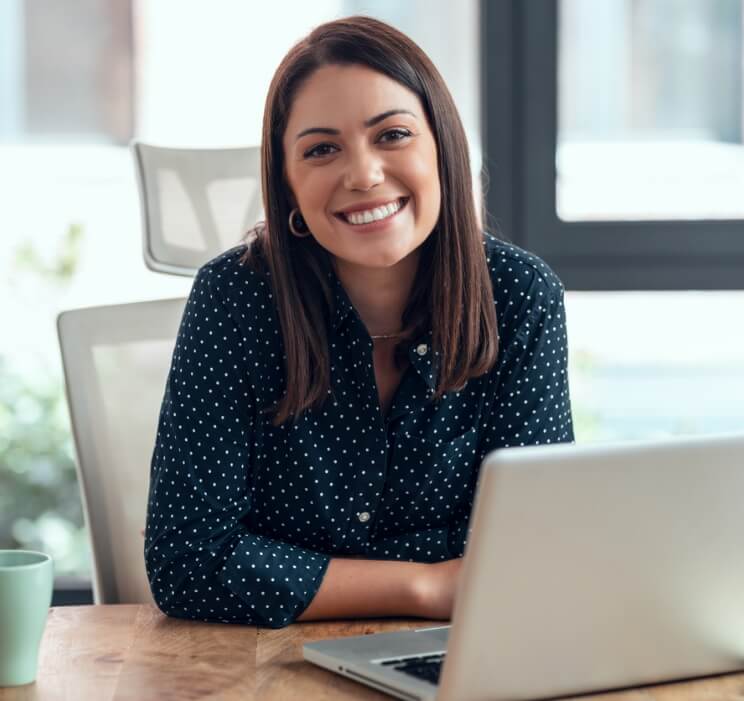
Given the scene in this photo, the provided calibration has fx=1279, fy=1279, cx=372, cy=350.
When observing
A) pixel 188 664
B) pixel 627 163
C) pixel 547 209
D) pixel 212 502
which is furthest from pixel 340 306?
pixel 627 163

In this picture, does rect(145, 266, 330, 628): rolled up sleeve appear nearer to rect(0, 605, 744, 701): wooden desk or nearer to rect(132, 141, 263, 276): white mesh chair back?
rect(0, 605, 744, 701): wooden desk

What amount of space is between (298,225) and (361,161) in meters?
0.15

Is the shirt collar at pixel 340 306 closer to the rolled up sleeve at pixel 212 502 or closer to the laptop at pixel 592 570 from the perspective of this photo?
the rolled up sleeve at pixel 212 502

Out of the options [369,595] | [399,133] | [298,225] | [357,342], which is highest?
[399,133]

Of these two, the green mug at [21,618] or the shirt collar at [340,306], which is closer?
the green mug at [21,618]

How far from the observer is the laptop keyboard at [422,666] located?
1.06m

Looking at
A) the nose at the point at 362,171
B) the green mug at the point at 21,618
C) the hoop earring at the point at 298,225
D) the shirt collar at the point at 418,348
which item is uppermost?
the nose at the point at 362,171

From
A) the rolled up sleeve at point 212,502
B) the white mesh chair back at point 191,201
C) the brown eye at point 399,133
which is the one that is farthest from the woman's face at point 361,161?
the white mesh chair back at point 191,201

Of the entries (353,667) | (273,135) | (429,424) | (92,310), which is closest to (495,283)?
(429,424)

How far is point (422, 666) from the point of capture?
1.09 metres

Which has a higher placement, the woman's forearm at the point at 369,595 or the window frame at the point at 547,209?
the window frame at the point at 547,209

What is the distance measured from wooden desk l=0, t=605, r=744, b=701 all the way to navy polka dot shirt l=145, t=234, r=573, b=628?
0.51ft

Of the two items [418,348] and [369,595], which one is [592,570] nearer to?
[369,595]

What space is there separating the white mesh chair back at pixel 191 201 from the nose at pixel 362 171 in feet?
1.11
